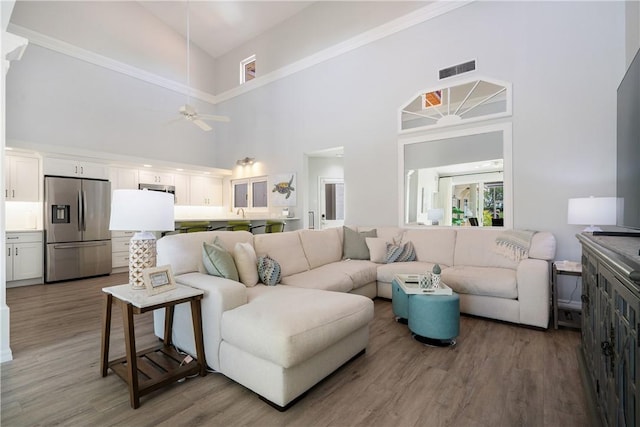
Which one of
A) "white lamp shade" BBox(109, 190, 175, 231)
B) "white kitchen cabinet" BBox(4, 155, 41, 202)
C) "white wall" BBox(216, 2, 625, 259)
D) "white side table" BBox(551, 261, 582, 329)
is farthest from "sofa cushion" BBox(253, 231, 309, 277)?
"white kitchen cabinet" BBox(4, 155, 41, 202)

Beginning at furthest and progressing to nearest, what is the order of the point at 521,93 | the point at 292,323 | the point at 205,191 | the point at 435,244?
the point at 205,191, the point at 435,244, the point at 521,93, the point at 292,323

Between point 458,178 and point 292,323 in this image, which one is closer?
point 292,323

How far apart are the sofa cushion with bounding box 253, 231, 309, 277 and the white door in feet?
13.6

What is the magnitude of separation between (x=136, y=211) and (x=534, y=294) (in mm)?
3423

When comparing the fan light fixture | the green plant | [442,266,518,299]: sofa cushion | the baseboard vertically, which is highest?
the fan light fixture

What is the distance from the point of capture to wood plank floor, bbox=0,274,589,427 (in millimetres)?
1605

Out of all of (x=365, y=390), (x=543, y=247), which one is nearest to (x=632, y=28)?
(x=543, y=247)

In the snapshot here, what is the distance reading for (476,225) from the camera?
427cm

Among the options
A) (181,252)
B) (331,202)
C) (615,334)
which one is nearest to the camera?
(615,334)

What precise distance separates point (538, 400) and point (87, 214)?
21.6ft

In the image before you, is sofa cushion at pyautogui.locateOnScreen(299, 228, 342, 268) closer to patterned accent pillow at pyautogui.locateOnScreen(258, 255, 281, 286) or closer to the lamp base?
patterned accent pillow at pyautogui.locateOnScreen(258, 255, 281, 286)

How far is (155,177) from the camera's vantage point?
21.5 feet

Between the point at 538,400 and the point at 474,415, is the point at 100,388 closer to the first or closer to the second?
the point at 474,415

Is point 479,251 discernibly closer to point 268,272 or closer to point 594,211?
point 594,211
